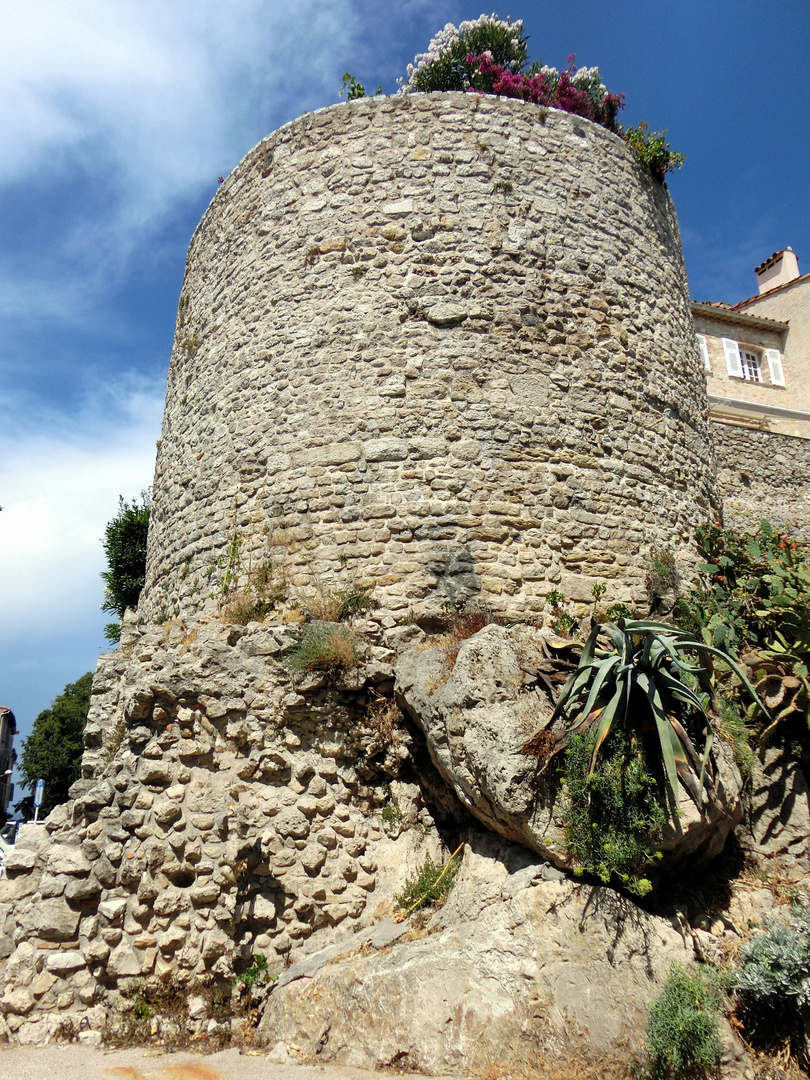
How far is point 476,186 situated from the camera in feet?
26.7

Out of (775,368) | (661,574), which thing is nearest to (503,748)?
(661,574)

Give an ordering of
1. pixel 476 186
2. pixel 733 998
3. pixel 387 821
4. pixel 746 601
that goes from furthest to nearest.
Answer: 1. pixel 476 186
2. pixel 746 601
3. pixel 387 821
4. pixel 733 998

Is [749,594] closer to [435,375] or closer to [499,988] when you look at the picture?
[435,375]

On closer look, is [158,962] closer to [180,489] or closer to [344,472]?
[344,472]

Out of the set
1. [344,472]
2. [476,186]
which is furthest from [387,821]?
[476,186]

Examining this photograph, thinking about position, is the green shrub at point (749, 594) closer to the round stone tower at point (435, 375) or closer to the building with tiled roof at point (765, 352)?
the round stone tower at point (435, 375)

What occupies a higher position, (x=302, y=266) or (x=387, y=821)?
(x=302, y=266)

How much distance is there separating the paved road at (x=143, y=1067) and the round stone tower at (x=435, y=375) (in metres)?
3.39

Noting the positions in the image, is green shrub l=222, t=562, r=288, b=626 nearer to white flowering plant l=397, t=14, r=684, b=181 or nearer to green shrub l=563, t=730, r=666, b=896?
green shrub l=563, t=730, r=666, b=896

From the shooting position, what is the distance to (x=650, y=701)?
484 cm

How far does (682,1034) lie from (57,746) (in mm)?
28761

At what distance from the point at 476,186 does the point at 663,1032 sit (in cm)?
752

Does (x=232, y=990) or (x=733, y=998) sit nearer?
(x=733, y=998)

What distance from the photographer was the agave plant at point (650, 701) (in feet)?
15.7
